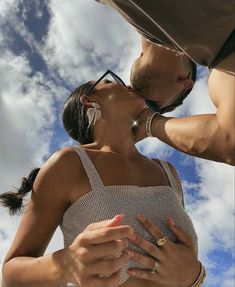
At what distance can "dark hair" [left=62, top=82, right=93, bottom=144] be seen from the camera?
4.15 meters

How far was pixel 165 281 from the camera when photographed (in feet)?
9.46

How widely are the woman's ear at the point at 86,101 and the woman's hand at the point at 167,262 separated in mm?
1408

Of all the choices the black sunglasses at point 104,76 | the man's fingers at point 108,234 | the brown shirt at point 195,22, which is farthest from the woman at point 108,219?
the brown shirt at point 195,22

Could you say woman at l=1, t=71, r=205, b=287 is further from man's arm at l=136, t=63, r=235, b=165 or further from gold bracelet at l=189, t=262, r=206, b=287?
man's arm at l=136, t=63, r=235, b=165

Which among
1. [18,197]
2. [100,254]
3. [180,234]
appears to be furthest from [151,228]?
[18,197]

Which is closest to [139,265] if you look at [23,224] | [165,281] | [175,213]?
[165,281]

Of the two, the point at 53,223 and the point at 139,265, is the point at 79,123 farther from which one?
the point at 139,265

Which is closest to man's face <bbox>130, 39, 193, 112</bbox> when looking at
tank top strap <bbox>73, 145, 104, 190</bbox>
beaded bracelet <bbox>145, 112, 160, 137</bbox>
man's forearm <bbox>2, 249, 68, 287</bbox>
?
beaded bracelet <bbox>145, 112, 160, 137</bbox>

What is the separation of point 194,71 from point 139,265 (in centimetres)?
159

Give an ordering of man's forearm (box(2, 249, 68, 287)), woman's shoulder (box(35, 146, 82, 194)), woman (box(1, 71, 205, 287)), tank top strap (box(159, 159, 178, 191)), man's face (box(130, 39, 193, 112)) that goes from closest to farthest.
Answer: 1. woman (box(1, 71, 205, 287))
2. man's forearm (box(2, 249, 68, 287))
3. man's face (box(130, 39, 193, 112))
4. woman's shoulder (box(35, 146, 82, 194))
5. tank top strap (box(159, 159, 178, 191))

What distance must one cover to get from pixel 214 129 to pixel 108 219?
1257 millimetres

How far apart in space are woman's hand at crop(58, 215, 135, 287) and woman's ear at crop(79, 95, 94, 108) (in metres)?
1.88

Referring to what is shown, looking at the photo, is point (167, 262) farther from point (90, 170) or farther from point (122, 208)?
point (90, 170)

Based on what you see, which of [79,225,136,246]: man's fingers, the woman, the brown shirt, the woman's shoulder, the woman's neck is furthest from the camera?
the woman's neck
